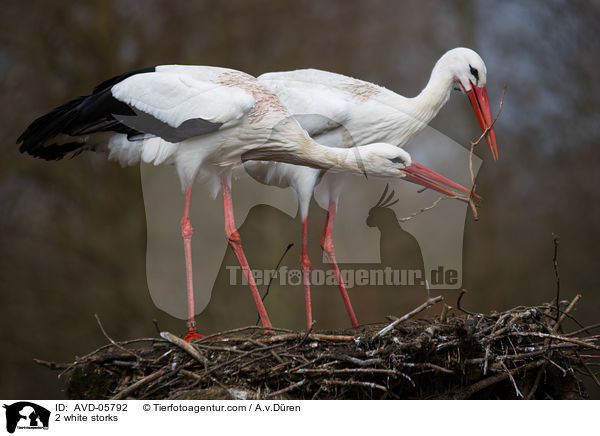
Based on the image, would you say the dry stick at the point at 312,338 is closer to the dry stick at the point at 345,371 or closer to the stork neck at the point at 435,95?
the dry stick at the point at 345,371

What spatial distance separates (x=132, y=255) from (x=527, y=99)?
2625 millimetres

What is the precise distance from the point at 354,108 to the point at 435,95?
1.23 feet

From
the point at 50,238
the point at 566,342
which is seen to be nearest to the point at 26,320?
the point at 50,238

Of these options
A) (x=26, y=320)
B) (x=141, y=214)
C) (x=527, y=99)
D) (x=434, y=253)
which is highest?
(x=527, y=99)

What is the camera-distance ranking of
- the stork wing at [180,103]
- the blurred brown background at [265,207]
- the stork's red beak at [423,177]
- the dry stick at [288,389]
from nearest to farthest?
1. the dry stick at [288,389]
2. the stork wing at [180,103]
3. the stork's red beak at [423,177]
4. the blurred brown background at [265,207]

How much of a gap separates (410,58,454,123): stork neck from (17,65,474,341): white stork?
1.24ft

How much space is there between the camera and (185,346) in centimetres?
194

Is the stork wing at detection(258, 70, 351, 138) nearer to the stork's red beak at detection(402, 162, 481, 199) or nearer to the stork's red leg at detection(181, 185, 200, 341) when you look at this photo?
the stork's red beak at detection(402, 162, 481, 199)

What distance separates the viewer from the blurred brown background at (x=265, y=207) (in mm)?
4094

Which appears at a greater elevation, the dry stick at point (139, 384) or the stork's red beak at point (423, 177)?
the stork's red beak at point (423, 177)
